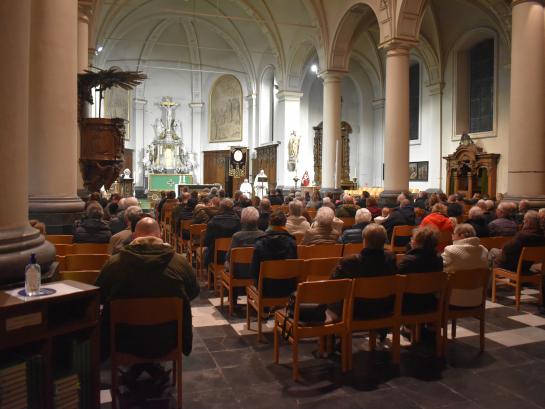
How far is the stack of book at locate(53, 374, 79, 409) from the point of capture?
2629 millimetres

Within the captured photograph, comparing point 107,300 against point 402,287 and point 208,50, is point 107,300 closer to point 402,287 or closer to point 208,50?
point 402,287

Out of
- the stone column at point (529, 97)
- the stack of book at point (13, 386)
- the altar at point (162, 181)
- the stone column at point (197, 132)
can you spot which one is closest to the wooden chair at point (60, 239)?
the stack of book at point (13, 386)

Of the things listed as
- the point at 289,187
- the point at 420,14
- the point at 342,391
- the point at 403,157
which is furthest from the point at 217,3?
the point at 342,391

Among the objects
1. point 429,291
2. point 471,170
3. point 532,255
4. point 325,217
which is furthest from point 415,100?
point 429,291

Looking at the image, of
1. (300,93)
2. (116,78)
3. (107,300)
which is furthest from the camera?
(300,93)

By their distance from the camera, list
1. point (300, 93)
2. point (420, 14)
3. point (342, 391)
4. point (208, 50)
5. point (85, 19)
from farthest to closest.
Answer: point (208, 50), point (300, 93), point (420, 14), point (85, 19), point (342, 391)

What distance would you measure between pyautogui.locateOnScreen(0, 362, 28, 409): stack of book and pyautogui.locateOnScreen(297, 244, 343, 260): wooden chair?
3.44 m

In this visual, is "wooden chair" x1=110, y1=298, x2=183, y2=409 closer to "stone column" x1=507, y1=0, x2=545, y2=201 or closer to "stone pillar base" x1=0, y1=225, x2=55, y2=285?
"stone pillar base" x1=0, y1=225, x2=55, y2=285

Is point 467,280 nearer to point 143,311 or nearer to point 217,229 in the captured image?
point 143,311

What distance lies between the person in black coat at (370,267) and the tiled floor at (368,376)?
459 mm

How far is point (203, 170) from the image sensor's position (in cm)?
2623

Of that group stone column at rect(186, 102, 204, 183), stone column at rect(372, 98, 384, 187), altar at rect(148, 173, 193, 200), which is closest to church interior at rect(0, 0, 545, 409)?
stone column at rect(372, 98, 384, 187)

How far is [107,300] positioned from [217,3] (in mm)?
20158

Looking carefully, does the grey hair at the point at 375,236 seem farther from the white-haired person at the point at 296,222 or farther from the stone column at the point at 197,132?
the stone column at the point at 197,132
